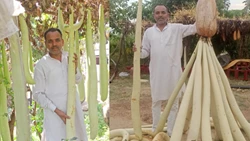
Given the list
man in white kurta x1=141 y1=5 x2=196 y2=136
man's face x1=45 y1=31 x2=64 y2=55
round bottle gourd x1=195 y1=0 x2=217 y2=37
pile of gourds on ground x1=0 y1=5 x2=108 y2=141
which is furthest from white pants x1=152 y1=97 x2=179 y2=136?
man's face x1=45 y1=31 x2=64 y2=55

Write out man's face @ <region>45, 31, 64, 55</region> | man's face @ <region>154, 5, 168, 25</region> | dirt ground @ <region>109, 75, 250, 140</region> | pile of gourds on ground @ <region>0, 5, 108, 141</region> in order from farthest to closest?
dirt ground @ <region>109, 75, 250, 140</region> < man's face @ <region>154, 5, 168, 25</region> < man's face @ <region>45, 31, 64, 55</region> < pile of gourds on ground @ <region>0, 5, 108, 141</region>

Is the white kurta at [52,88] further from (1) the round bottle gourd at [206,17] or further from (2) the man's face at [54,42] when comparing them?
(1) the round bottle gourd at [206,17]

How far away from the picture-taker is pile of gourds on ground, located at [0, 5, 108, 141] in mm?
1790

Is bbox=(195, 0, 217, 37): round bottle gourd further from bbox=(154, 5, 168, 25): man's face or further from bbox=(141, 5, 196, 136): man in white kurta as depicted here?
bbox=(154, 5, 168, 25): man's face

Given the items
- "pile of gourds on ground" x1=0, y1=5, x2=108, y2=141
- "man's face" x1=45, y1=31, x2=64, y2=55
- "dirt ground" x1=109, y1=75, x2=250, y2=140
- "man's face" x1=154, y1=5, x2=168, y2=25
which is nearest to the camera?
"pile of gourds on ground" x1=0, y1=5, x2=108, y2=141

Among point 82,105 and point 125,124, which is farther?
point 125,124

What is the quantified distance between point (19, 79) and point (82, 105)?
1.51 feet

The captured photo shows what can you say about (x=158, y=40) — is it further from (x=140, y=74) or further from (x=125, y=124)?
(x=125, y=124)

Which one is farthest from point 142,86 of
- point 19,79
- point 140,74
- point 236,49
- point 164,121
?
point 19,79

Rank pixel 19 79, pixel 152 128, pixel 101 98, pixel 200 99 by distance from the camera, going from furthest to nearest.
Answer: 1. pixel 152 128
2. pixel 101 98
3. pixel 200 99
4. pixel 19 79

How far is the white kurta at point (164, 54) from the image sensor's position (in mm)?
2186

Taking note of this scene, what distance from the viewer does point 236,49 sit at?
2.17 meters

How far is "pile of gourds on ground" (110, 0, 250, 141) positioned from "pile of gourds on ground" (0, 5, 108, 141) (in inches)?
8.7

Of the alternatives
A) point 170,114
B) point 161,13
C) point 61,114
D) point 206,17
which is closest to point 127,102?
point 170,114
